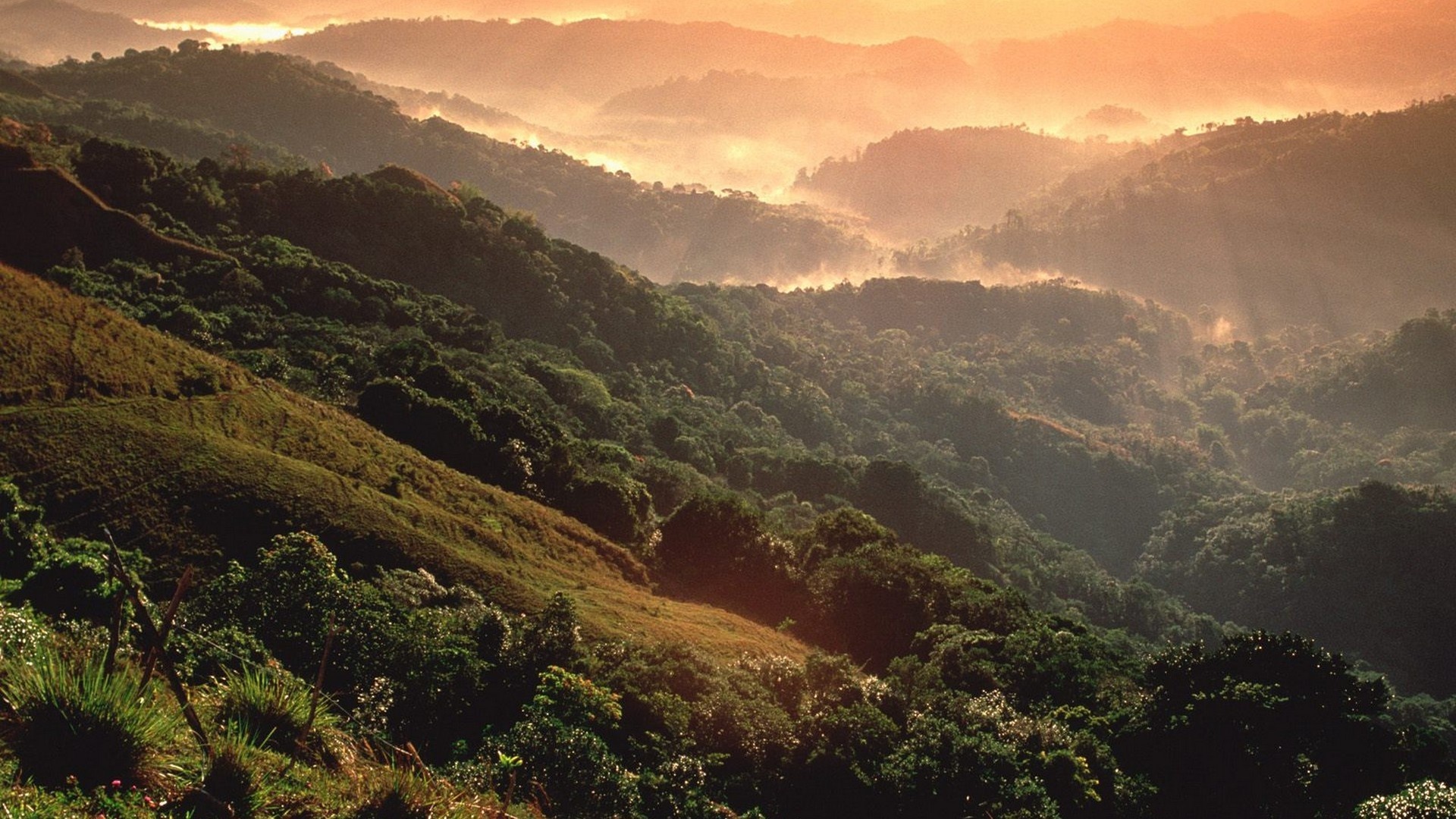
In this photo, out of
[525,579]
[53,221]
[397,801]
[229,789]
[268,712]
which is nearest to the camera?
[229,789]

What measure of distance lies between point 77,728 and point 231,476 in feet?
53.1

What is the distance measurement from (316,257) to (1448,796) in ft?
192

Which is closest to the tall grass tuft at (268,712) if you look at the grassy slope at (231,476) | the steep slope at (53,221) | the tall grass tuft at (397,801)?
the tall grass tuft at (397,801)

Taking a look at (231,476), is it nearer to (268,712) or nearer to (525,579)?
(525,579)

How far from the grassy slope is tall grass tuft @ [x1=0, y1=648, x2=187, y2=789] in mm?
12443

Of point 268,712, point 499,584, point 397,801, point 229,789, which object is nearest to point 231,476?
point 499,584

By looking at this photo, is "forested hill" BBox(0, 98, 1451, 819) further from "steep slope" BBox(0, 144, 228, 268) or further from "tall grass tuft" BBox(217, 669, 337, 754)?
"steep slope" BBox(0, 144, 228, 268)

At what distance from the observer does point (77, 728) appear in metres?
5.14

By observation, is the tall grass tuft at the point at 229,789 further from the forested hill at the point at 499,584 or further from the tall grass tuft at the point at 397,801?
the tall grass tuft at the point at 397,801

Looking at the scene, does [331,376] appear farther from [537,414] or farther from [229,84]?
[229,84]

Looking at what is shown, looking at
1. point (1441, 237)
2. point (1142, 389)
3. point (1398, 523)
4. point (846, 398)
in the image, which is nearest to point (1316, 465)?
point (1142, 389)

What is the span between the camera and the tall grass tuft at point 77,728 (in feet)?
16.7

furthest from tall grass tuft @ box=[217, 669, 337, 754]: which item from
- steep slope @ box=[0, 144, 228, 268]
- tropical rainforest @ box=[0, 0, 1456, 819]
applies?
steep slope @ box=[0, 144, 228, 268]

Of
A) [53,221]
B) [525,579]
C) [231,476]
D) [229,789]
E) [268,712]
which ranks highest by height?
[53,221]
